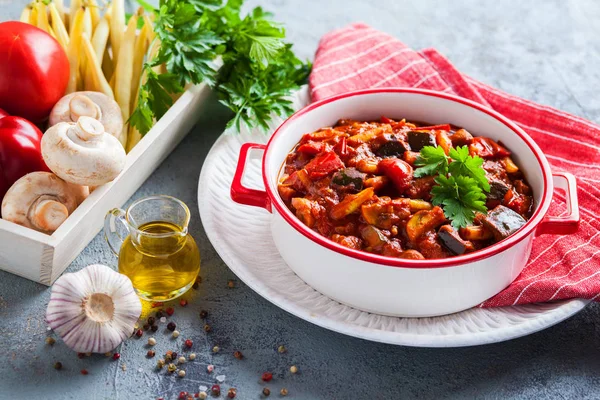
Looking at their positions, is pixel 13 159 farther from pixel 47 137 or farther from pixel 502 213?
pixel 502 213

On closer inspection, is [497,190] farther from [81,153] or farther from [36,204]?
[36,204]

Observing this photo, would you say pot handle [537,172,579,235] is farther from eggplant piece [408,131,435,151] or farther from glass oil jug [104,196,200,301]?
glass oil jug [104,196,200,301]

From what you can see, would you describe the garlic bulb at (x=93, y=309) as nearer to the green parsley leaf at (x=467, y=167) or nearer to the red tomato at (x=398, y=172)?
the red tomato at (x=398, y=172)

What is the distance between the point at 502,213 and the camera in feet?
11.5

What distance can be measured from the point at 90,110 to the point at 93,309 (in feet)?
3.93

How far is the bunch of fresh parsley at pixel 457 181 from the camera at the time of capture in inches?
136

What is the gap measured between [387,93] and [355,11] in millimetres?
1927

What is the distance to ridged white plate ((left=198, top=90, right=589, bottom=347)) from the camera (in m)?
3.38

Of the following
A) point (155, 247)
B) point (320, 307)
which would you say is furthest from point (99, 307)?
point (320, 307)

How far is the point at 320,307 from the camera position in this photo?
3.54 m

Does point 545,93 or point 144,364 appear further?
point 545,93

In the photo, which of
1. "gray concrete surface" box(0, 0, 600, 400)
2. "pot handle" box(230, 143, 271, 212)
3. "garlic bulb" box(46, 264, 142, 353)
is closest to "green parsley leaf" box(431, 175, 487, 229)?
"gray concrete surface" box(0, 0, 600, 400)

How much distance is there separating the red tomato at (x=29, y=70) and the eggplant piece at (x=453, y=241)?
2.20 meters

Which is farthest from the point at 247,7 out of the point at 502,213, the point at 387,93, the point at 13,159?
the point at 502,213
